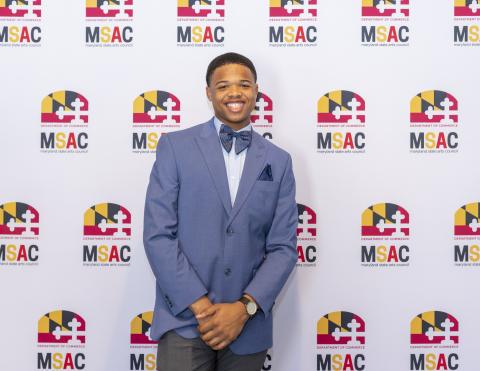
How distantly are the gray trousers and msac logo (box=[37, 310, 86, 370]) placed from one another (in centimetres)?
73

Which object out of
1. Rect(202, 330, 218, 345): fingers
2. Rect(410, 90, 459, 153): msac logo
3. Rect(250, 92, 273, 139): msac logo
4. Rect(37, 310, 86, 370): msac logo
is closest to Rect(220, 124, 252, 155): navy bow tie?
Rect(250, 92, 273, 139): msac logo

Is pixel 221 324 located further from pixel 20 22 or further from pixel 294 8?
pixel 20 22

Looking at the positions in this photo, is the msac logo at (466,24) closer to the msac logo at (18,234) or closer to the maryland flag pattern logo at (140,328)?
the maryland flag pattern logo at (140,328)

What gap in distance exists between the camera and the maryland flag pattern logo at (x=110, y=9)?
8.13ft

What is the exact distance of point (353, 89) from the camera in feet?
8.23

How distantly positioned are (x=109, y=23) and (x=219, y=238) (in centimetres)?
127

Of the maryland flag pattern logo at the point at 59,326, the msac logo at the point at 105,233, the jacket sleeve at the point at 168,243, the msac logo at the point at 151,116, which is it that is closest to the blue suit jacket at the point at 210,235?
the jacket sleeve at the point at 168,243

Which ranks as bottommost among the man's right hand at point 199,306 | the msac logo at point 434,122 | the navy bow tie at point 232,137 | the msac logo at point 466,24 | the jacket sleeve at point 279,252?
the man's right hand at point 199,306

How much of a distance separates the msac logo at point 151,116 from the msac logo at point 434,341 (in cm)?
156

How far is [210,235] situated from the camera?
6.27ft

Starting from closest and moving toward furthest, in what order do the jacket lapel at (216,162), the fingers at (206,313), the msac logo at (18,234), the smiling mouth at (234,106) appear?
the fingers at (206,313), the jacket lapel at (216,162), the smiling mouth at (234,106), the msac logo at (18,234)

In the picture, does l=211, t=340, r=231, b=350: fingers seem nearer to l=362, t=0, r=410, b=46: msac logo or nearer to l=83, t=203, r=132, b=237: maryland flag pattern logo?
l=83, t=203, r=132, b=237: maryland flag pattern logo

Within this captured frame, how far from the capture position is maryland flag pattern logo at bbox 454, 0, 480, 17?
2.54m

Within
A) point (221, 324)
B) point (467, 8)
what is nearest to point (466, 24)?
point (467, 8)
